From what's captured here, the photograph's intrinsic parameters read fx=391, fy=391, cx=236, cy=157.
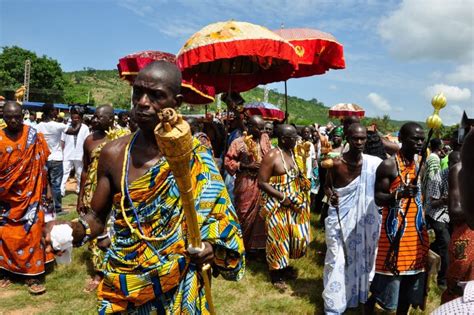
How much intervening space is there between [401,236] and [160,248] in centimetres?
253

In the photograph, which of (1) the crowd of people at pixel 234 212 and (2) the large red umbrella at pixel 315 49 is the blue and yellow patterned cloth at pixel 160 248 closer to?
(1) the crowd of people at pixel 234 212

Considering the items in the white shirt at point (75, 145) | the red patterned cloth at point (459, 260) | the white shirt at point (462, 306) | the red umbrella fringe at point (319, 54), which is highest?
the red umbrella fringe at point (319, 54)

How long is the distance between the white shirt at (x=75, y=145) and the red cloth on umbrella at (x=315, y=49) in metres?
4.73

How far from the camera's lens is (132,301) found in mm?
2127

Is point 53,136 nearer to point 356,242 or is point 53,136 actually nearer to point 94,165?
point 94,165

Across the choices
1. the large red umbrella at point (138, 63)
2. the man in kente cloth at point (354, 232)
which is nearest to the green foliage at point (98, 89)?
the large red umbrella at point (138, 63)

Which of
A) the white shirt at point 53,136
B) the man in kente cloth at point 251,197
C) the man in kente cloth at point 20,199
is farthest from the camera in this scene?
the white shirt at point 53,136

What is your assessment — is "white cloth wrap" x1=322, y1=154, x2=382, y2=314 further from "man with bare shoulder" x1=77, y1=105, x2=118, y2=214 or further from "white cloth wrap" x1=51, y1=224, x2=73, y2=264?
"white cloth wrap" x1=51, y1=224, x2=73, y2=264

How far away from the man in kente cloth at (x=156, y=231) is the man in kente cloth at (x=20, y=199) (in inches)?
121

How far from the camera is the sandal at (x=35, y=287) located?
4.72 m

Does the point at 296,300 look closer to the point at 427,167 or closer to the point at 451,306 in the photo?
the point at 427,167

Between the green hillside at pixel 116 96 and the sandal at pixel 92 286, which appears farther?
the green hillside at pixel 116 96

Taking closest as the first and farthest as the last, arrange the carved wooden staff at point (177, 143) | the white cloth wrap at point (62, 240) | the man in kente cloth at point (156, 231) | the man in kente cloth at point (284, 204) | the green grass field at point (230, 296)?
the carved wooden staff at point (177, 143) → the white cloth wrap at point (62, 240) → the man in kente cloth at point (156, 231) → the green grass field at point (230, 296) → the man in kente cloth at point (284, 204)

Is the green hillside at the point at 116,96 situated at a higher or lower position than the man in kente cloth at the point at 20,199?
higher
